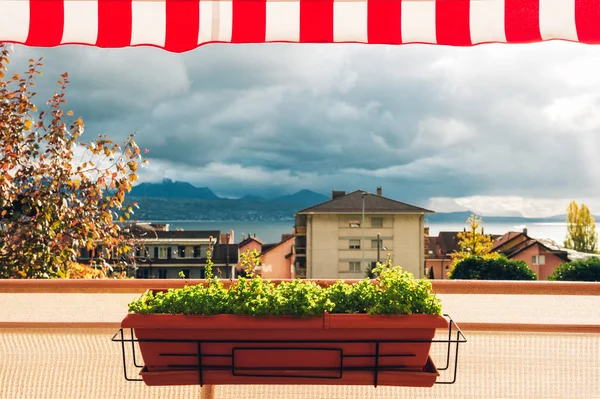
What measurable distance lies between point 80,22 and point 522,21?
140cm

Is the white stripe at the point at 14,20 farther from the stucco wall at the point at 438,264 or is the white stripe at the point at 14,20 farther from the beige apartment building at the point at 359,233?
the stucco wall at the point at 438,264

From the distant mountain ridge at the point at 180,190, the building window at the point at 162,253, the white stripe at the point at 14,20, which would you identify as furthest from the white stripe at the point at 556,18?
the distant mountain ridge at the point at 180,190

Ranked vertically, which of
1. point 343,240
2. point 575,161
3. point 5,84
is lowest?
point 343,240

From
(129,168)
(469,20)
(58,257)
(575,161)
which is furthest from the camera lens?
(575,161)

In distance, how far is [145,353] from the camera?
1.43 m

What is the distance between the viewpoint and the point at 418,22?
1951 mm

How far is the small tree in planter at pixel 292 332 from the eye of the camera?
137 centimetres

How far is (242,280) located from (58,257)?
187 inches

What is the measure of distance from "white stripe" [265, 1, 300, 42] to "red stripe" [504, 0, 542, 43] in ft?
2.17

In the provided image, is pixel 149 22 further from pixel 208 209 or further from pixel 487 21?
pixel 208 209

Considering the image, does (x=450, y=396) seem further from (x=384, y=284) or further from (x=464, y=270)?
(x=464, y=270)

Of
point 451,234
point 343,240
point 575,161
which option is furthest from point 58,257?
point 575,161

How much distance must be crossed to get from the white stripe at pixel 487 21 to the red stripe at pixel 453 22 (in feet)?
0.06

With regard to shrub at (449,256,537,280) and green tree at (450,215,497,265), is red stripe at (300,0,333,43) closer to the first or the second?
shrub at (449,256,537,280)
